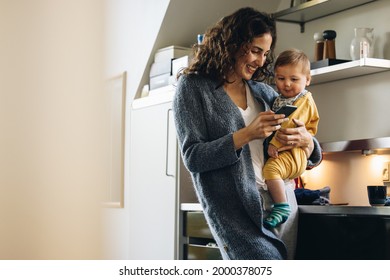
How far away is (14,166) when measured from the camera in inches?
142

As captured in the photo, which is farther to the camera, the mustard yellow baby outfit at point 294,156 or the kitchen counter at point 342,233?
the kitchen counter at point 342,233

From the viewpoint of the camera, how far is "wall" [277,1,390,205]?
303 cm

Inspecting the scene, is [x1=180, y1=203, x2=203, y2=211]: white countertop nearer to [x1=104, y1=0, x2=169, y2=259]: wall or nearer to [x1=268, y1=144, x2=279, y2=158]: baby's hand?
[x1=104, y1=0, x2=169, y2=259]: wall

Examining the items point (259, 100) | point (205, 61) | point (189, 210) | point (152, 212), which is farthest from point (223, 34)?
point (152, 212)

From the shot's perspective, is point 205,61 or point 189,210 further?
point 189,210

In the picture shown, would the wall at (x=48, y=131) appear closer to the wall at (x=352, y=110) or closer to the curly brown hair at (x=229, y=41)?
the wall at (x=352, y=110)

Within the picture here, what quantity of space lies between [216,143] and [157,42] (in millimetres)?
2258

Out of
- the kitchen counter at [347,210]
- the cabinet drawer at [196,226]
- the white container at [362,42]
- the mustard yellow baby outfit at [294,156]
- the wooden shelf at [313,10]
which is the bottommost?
the cabinet drawer at [196,226]

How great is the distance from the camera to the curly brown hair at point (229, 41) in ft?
6.09

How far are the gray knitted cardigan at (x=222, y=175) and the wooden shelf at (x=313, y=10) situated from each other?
1481 mm

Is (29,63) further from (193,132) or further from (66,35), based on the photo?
(193,132)

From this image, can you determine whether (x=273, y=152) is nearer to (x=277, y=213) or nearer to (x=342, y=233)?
(x=277, y=213)

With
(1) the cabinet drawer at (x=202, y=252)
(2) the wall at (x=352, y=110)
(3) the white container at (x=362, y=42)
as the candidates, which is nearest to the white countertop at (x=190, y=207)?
(1) the cabinet drawer at (x=202, y=252)

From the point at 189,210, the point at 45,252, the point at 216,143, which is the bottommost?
the point at 45,252
